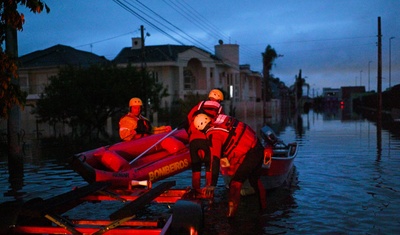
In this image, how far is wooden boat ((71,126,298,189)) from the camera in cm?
882

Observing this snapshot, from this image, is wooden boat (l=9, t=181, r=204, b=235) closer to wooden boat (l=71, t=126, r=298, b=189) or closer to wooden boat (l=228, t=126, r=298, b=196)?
wooden boat (l=71, t=126, r=298, b=189)

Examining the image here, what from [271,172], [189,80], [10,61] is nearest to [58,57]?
[189,80]

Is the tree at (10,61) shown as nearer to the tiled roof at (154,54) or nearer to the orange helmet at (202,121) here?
the orange helmet at (202,121)

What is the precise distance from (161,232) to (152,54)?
41.8 metres

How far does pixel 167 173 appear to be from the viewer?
972 centimetres

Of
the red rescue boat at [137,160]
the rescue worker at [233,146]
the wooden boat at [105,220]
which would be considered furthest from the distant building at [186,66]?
the wooden boat at [105,220]

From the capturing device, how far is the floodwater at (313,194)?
25.7 feet

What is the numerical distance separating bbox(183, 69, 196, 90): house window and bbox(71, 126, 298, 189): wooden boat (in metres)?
37.8

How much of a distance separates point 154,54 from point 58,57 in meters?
9.30

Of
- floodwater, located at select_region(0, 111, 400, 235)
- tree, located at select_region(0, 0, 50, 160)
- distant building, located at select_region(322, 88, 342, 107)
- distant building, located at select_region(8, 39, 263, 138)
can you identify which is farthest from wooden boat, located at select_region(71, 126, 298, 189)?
distant building, located at select_region(322, 88, 342, 107)

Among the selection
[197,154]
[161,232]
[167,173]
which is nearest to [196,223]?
[161,232]

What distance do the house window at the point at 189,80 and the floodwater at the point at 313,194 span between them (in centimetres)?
3169

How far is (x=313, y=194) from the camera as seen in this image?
34.0 ft

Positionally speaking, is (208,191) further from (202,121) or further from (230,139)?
(202,121)
